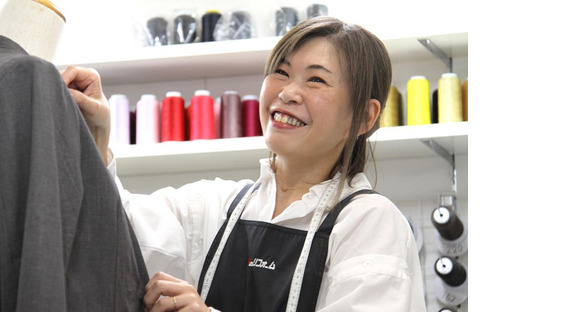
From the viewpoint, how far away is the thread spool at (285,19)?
3479 millimetres

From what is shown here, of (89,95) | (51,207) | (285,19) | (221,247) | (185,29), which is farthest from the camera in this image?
(185,29)

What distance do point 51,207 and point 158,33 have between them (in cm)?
258

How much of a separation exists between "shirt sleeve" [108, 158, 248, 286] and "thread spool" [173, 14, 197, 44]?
1.65 metres

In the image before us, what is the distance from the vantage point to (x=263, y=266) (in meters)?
1.81

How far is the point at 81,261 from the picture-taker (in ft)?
3.95

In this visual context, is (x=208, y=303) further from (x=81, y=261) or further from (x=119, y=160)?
(x=119, y=160)

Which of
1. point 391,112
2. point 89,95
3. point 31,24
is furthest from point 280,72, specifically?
point 391,112

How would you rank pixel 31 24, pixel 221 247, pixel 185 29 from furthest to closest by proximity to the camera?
pixel 185 29
pixel 221 247
pixel 31 24

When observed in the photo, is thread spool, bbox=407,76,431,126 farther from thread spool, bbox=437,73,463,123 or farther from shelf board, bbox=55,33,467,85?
shelf board, bbox=55,33,467,85

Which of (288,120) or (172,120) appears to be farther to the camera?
(172,120)

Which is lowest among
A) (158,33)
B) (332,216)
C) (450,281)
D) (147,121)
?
(450,281)

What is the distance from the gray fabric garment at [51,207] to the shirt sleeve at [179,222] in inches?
20.0

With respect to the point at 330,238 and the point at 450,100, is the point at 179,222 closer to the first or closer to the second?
the point at 330,238

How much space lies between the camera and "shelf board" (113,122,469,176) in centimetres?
323
